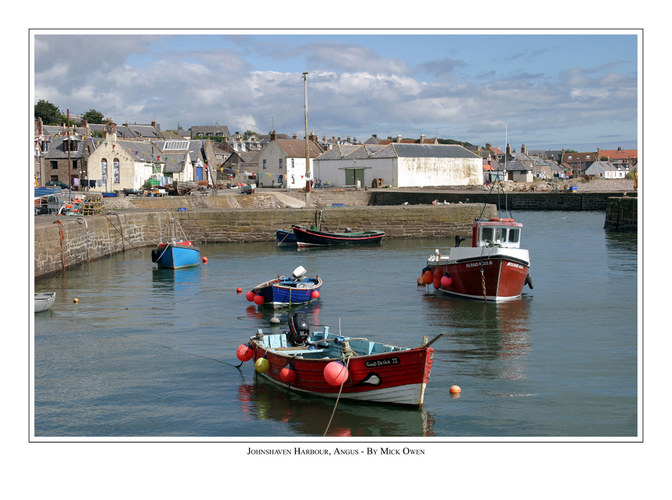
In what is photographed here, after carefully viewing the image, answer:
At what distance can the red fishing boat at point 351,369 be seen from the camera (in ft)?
39.6

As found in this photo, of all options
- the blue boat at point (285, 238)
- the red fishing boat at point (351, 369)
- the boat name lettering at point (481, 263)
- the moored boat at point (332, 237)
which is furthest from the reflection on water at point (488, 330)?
the blue boat at point (285, 238)

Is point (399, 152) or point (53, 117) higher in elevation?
point (53, 117)

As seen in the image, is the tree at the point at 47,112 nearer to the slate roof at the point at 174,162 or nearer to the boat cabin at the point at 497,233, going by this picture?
the slate roof at the point at 174,162

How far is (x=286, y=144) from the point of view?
250 ft

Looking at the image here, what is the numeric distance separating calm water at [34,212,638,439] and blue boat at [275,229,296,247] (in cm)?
982

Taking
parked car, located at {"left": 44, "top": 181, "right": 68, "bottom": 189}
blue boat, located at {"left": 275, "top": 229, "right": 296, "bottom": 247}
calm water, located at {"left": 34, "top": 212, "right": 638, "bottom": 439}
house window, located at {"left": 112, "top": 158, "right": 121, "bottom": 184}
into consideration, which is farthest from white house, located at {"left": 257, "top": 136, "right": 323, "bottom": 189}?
calm water, located at {"left": 34, "top": 212, "right": 638, "bottom": 439}

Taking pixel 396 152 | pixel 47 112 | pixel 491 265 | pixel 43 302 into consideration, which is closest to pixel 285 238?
pixel 491 265

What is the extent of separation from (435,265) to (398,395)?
1303 cm

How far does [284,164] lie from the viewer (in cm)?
7475

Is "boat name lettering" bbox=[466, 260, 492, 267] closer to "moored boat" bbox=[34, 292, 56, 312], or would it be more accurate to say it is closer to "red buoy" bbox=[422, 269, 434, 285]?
"red buoy" bbox=[422, 269, 434, 285]

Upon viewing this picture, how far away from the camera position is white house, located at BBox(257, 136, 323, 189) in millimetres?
74438

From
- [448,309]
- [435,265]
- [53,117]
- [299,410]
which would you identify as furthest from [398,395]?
[53,117]

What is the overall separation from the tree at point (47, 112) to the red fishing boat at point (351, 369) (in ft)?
290
